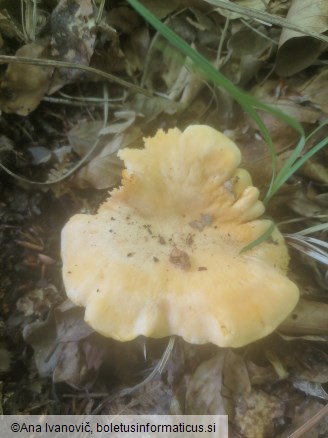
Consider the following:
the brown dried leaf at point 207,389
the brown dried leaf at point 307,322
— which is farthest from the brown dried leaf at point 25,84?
the brown dried leaf at point 307,322

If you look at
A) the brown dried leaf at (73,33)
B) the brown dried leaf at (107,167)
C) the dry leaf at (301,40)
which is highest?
the dry leaf at (301,40)

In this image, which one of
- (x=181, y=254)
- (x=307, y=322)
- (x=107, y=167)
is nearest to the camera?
(x=181, y=254)

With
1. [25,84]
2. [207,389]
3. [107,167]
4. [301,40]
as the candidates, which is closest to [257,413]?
[207,389]

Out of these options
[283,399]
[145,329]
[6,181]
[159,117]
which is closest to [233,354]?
[283,399]

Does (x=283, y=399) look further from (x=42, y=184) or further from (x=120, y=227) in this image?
(x=42, y=184)

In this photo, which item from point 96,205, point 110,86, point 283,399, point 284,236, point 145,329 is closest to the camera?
point 145,329

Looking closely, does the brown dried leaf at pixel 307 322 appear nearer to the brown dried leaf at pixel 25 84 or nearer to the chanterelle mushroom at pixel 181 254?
the chanterelle mushroom at pixel 181 254

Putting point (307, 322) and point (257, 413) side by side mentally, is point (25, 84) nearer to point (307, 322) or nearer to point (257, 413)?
point (307, 322)

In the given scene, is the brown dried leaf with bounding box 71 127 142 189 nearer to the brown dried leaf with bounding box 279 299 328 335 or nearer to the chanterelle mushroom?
the chanterelle mushroom

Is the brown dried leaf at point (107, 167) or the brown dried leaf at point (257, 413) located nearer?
the brown dried leaf at point (257, 413)
